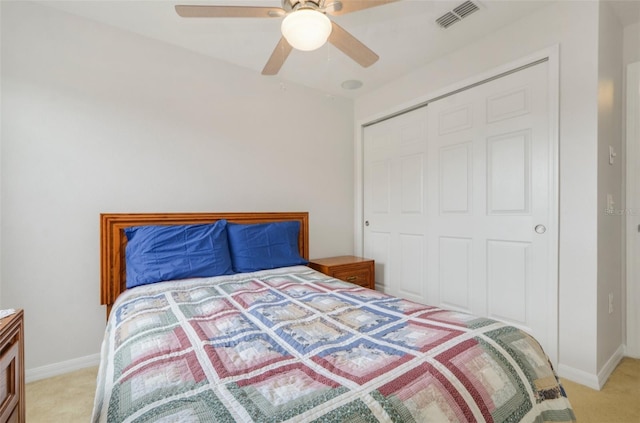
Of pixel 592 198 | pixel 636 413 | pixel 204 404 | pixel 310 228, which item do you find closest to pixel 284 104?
pixel 310 228

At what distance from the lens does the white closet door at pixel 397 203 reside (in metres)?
2.95

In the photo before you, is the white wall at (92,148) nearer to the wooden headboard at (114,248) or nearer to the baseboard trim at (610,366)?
the wooden headboard at (114,248)

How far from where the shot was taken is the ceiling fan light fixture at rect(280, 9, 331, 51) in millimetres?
Result: 1283

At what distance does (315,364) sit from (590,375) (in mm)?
2002

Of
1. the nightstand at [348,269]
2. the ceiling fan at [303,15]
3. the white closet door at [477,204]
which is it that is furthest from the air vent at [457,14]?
the nightstand at [348,269]

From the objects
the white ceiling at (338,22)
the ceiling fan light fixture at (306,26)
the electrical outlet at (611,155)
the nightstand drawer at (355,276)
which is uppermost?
the white ceiling at (338,22)

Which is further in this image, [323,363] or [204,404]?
[323,363]

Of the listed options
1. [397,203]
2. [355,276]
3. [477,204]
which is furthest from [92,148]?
[477,204]

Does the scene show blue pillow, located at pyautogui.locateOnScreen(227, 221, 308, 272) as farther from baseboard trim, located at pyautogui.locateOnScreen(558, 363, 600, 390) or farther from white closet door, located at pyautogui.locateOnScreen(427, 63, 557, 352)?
baseboard trim, located at pyautogui.locateOnScreen(558, 363, 600, 390)

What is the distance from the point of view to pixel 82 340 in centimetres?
212

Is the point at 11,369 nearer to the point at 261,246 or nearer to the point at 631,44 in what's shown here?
the point at 261,246

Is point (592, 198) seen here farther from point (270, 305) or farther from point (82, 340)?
point (82, 340)

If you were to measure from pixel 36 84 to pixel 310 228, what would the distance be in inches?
95.1

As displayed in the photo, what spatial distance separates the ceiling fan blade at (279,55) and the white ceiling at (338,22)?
1.66ft
